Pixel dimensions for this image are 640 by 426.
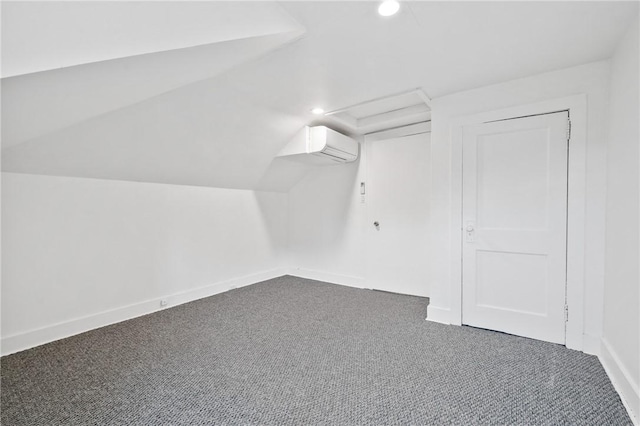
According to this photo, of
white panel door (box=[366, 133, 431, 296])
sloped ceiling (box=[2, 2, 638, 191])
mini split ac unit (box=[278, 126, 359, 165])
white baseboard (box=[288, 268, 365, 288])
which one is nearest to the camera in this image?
sloped ceiling (box=[2, 2, 638, 191])

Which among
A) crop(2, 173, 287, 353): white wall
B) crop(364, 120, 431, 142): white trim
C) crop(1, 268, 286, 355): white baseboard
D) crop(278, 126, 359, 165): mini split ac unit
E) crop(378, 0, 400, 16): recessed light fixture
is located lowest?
crop(1, 268, 286, 355): white baseboard

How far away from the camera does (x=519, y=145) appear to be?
246 centimetres

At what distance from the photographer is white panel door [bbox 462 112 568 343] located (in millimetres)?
2324

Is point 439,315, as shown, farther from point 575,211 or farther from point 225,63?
point 225,63

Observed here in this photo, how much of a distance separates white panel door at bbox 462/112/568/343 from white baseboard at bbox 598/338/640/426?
335 mm

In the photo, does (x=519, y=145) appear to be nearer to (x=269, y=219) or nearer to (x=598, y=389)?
(x=598, y=389)

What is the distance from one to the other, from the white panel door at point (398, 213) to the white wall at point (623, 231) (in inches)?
67.6

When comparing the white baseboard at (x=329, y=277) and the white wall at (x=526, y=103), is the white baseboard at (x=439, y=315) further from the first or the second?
the white baseboard at (x=329, y=277)

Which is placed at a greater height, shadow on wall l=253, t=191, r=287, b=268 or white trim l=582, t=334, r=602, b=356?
shadow on wall l=253, t=191, r=287, b=268

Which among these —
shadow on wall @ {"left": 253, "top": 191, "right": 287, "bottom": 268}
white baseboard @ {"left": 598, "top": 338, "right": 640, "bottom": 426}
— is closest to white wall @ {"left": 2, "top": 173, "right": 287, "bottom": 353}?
shadow on wall @ {"left": 253, "top": 191, "right": 287, "bottom": 268}

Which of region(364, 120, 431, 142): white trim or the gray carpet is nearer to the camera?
the gray carpet

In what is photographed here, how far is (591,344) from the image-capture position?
7.11 ft

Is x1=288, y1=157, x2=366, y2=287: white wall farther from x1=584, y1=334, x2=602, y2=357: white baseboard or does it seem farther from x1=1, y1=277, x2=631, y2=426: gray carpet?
x1=584, y1=334, x2=602, y2=357: white baseboard

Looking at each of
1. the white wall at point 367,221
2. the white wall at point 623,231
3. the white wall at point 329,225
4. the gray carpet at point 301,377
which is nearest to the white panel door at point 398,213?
the white wall at point 367,221
